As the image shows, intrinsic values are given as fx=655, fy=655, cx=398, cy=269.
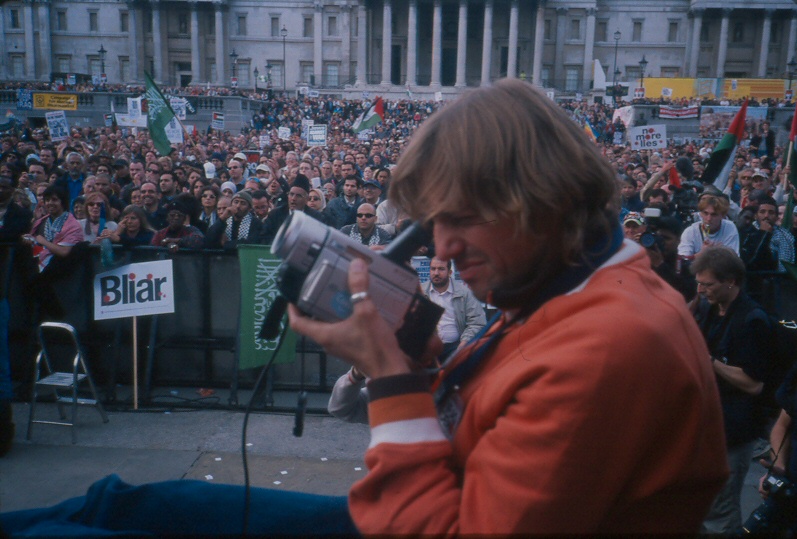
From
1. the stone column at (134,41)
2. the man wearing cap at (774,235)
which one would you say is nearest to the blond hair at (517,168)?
the man wearing cap at (774,235)

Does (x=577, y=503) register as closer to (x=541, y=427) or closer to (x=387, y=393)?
(x=541, y=427)

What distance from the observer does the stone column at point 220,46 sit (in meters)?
70.6

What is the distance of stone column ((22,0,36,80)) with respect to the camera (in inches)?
2803

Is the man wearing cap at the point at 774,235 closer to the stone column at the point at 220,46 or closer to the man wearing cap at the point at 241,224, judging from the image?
the man wearing cap at the point at 241,224

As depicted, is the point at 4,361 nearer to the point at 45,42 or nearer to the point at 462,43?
the point at 462,43

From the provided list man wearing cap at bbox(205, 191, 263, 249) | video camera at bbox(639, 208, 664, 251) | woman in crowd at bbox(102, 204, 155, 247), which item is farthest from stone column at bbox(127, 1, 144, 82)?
video camera at bbox(639, 208, 664, 251)

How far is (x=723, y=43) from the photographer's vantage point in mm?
67938

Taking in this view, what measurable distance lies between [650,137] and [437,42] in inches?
2164

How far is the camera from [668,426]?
110cm

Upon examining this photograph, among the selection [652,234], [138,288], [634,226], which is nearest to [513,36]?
[634,226]

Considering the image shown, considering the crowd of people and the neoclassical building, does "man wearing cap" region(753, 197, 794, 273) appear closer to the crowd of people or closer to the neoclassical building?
the crowd of people

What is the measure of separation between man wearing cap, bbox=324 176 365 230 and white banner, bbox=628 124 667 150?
8297mm

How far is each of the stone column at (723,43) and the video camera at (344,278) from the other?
76.4 m

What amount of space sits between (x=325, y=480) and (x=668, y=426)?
402 centimetres
